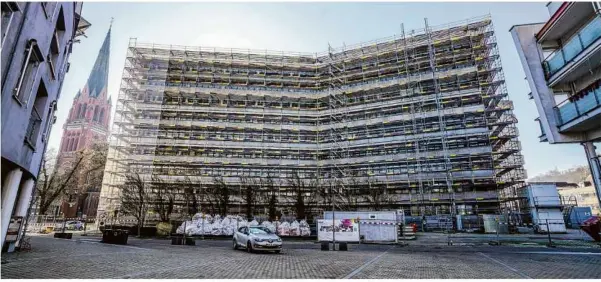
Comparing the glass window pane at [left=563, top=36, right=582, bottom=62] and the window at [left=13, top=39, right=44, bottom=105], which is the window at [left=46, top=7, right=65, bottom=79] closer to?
the window at [left=13, top=39, right=44, bottom=105]

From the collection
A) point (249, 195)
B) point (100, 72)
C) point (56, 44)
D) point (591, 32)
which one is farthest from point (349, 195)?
point (100, 72)

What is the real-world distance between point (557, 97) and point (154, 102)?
136 feet

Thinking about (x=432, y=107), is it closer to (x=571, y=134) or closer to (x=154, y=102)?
(x=571, y=134)

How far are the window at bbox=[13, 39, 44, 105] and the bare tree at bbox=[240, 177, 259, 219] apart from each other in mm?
25303

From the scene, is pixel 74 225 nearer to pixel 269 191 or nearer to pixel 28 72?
pixel 269 191

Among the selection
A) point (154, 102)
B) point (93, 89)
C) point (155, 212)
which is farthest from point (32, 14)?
point (93, 89)

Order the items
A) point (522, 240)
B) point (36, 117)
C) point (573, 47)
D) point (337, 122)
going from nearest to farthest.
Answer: point (36, 117) < point (573, 47) < point (522, 240) < point (337, 122)

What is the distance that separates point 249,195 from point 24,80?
85.1 ft

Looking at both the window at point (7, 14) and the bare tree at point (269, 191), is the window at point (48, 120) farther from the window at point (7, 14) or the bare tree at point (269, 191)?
the bare tree at point (269, 191)

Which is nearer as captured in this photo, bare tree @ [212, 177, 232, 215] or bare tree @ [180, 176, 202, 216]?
bare tree @ [212, 177, 232, 215]

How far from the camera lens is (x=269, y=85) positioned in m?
45.5

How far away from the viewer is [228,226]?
26.5 m

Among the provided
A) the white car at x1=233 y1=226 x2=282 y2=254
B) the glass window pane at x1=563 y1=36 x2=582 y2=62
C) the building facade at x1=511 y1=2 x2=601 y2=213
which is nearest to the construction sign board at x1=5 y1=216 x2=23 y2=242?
the white car at x1=233 y1=226 x2=282 y2=254

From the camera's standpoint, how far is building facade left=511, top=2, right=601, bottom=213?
11906 millimetres
